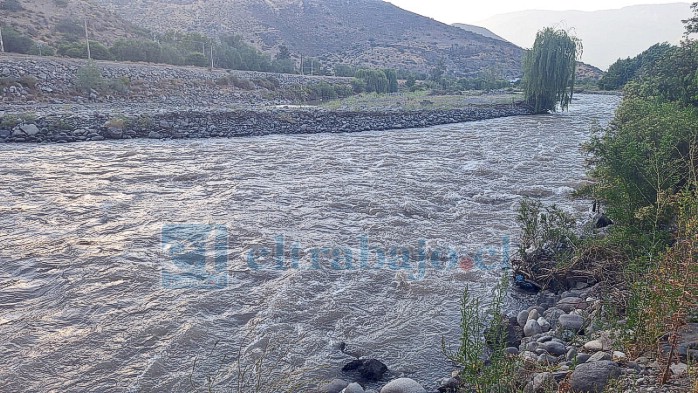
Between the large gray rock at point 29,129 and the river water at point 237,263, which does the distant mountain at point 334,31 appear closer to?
the large gray rock at point 29,129

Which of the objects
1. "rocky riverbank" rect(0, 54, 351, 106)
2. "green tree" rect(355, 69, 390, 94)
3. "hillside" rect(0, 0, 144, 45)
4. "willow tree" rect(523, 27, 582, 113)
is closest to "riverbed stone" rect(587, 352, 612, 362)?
"rocky riverbank" rect(0, 54, 351, 106)

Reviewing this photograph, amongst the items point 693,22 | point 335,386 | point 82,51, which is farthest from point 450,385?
point 82,51

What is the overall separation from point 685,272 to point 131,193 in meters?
8.83

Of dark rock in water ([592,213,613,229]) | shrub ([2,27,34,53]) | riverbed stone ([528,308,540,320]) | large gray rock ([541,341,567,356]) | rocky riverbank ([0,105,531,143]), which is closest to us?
large gray rock ([541,341,567,356])

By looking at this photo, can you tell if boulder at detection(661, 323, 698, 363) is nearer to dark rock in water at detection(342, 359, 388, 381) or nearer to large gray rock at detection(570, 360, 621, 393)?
large gray rock at detection(570, 360, 621, 393)

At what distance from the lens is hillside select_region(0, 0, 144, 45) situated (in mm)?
34719

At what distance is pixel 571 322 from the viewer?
4457 mm

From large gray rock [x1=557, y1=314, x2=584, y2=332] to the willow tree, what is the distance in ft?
78.5

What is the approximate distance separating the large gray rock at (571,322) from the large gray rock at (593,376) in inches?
46.3

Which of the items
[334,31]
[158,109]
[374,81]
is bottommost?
[158,109]

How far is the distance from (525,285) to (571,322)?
1.21m

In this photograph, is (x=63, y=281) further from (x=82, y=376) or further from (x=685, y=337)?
(x=685, y=337)

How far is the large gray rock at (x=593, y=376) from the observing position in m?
3.04

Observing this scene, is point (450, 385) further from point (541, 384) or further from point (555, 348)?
point (555, 348)
